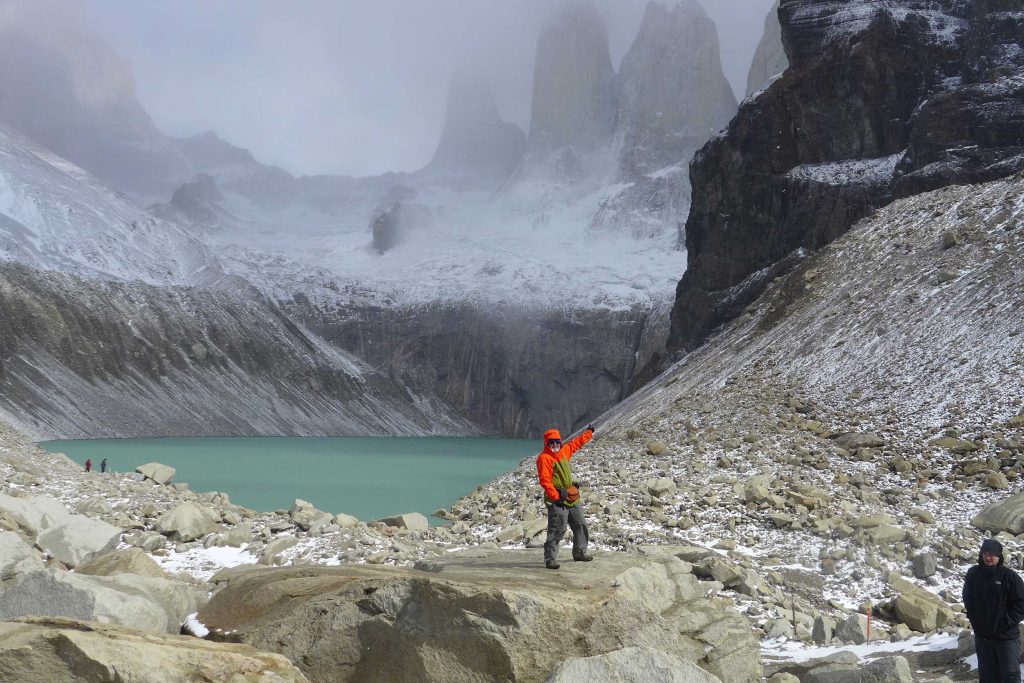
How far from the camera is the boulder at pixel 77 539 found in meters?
16.1

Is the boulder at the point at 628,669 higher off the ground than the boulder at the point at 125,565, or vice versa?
the boulder at the point at 628,669

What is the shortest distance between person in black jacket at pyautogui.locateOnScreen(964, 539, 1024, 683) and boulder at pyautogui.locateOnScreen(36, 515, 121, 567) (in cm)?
1395

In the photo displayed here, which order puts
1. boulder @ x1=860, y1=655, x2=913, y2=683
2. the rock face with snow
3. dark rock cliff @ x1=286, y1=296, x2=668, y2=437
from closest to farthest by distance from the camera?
1. boulder @ x1=860, y1=655, x2=913, y2=683
2. dark rock cliff @ x1=286, y1=296, x2=668, y2=437
3. the rock face with snow

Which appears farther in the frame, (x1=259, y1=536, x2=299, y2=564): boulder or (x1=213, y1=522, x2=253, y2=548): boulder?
(x1=213, y1=522, x2=253, y2=548): boulder

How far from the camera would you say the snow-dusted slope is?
5310 inches

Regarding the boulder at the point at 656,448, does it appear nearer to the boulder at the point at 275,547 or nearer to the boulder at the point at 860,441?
the boulder at the point at 860,441

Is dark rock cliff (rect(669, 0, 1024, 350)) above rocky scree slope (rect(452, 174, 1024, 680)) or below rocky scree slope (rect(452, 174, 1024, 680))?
above

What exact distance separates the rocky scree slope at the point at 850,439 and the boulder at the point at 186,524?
596 centimetres

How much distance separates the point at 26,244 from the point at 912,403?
13206 centimetres

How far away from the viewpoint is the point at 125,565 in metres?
13.8

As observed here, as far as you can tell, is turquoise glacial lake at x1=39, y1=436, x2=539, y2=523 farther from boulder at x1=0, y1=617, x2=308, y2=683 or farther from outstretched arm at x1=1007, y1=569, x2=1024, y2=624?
outstretched arm at x1=1007, y1=569, x2=1024, y2=624

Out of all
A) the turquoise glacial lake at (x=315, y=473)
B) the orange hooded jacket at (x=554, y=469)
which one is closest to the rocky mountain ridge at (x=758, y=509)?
the orange hooded jacket at (x=554, y=469)

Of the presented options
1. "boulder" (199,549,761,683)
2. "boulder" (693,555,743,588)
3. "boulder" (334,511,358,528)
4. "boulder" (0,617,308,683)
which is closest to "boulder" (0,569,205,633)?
"boulder" (199,549,761,683)

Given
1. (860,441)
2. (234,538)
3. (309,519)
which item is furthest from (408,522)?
(860,441)
